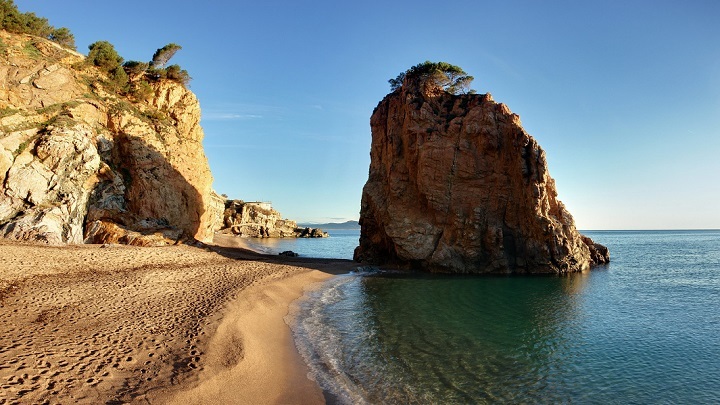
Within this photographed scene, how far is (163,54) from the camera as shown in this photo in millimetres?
47875

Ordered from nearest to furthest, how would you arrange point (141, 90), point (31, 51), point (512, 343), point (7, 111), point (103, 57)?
point (512, 343)
point (7, 111)
point (31, 51)
point (103, 57)
point (141, 90)

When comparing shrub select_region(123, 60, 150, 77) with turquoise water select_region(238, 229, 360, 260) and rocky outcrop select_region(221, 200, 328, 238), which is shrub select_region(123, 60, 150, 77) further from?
rocky outcrop select_region(221, 200, 328, 238)

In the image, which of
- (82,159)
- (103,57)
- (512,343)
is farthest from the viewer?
(103,57)

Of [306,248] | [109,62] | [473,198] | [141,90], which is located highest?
[109,62]

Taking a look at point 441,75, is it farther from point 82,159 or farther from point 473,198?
point 82,159

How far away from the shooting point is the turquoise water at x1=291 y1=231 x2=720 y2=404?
38.4 ft

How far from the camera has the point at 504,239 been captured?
38.8m

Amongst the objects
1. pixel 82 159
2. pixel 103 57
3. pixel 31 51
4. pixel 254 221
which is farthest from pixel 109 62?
pixel 254 221

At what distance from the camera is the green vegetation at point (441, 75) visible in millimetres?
43688

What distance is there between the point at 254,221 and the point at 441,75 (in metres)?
75.9

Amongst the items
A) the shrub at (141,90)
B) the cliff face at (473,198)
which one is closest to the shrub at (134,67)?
the shrub at (141,90)

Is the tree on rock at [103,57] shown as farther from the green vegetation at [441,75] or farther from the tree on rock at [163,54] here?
the green vegetation at [441,75]

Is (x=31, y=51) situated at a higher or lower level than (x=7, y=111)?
higher

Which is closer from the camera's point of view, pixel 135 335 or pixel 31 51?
pixel 135 335
